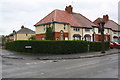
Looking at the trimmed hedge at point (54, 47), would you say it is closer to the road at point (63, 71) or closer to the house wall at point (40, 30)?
the road at point (63, 71)

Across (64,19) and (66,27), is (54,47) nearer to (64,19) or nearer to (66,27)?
(66,27)

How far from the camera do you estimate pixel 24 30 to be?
A: 62.4 metres

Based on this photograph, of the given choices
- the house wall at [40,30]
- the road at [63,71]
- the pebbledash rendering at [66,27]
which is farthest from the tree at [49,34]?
the road at [63,71]

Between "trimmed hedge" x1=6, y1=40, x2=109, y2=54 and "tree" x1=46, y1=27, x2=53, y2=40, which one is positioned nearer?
"trimmed hedge" x1=6, y1=40, x2=109, y2=54

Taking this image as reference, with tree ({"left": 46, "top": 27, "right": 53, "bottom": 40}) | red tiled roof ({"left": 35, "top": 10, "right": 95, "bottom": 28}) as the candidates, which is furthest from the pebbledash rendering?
tree ({"left": 46, "top": 27, "right": 53, "bottom": 40})

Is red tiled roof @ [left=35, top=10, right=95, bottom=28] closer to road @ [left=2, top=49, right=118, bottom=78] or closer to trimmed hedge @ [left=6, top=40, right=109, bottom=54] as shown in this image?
trimmed hedge @ [left=6, top=40, right=109, bottom=54]

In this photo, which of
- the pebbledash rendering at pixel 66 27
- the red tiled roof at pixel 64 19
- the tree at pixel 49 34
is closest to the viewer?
the tree at pixel 49 34

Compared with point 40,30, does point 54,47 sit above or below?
below

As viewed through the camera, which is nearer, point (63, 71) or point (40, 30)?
point (63, 71)

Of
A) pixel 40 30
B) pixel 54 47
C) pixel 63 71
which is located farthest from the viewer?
pixel 40 30

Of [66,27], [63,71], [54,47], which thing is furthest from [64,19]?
[63,71]

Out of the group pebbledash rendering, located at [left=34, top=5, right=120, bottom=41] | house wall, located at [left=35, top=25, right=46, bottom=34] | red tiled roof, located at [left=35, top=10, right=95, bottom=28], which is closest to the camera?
pebbledash rendering, located at [left=34, top=5, right=120, bottom=41]

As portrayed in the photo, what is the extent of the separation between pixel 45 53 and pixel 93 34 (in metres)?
22.5

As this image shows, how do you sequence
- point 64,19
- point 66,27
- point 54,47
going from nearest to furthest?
point 54,47 < point 66,27 < point 64,19
